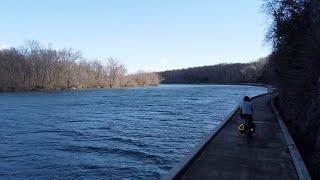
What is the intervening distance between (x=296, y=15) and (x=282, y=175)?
1822 centimetres

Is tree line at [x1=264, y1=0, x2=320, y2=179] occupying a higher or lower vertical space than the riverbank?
higher

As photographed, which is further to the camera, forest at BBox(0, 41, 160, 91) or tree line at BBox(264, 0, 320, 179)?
forest at BBox(0, 41, 160, 91)

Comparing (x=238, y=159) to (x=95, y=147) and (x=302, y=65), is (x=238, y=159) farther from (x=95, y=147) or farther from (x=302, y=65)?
(x=302, y=65)

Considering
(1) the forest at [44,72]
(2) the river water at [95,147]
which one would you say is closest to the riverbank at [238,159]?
(2) the river water at [95,147]

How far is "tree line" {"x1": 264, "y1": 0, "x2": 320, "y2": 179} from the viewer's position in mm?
16469

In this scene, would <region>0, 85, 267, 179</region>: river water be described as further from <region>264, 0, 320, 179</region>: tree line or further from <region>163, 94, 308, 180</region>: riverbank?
<region>264, 0, 320, 179</region>: tree line

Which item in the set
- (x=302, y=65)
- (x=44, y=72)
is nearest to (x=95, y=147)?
(x=302, y=65)

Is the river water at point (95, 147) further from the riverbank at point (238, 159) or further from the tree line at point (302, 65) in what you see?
the tree line at point (302, 65)

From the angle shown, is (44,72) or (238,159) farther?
(44,72)

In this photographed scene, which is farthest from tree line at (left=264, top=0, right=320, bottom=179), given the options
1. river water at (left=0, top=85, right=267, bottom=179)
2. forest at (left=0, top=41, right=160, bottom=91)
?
forest at (left=0, top=41, right=160, bottom=91)

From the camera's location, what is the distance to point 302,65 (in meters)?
23.1

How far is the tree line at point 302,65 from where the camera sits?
1647cm

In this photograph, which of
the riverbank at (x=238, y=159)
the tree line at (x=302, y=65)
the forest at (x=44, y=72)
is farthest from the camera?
the forest at (x=44, y=72)

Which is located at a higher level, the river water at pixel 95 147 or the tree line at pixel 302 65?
the tree line at pixel 302 65
